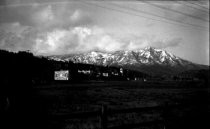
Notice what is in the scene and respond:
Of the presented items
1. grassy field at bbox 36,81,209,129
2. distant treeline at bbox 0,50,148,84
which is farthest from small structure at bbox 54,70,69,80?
grassy field at bbox 36,81,209,129

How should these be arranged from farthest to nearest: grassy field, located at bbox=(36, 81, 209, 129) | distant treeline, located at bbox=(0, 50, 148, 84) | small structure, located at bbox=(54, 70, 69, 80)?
small structure, located at bbox=(54, 70, 69, 80)
grassy field, located at bbox=(36, 81, 209, 129)
distant treeline, located at bbox=(0, 50, 148, 84)

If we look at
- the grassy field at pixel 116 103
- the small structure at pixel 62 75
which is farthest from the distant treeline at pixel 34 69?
the grassy field at pixel 116 103

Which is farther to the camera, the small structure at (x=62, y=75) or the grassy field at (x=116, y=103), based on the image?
the small structure at (x=62, y=75)

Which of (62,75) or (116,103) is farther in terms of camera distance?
(62,75)

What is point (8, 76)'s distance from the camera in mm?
13117

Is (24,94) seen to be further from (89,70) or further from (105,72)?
(105,72)

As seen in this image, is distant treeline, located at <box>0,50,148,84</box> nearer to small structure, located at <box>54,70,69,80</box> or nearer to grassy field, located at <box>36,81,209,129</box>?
small structure, located at <box>54,70,69,80</box>

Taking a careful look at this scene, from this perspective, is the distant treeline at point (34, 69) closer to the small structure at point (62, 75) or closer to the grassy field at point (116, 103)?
the small structure at point (62, 75)

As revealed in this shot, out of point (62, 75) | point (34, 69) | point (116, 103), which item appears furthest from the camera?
point (62, 75)

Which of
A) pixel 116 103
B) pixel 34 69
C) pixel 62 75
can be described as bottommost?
pixel 116 103

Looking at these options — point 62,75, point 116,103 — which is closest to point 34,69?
point 62,75

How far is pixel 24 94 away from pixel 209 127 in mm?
10353

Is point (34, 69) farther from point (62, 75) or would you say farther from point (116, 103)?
point (116, 103)

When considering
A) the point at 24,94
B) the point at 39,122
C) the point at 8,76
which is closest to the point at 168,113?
the point at 39,122
